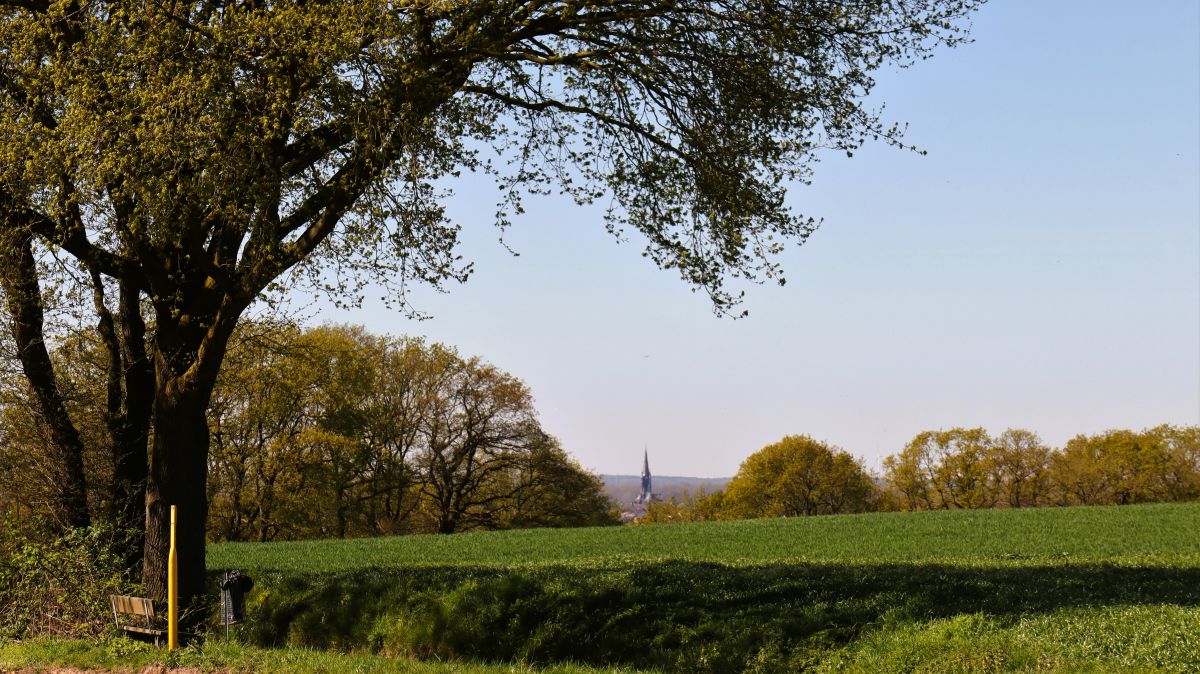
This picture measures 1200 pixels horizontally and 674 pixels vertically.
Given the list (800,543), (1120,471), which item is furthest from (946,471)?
(800,543)

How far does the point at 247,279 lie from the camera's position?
13961 mm

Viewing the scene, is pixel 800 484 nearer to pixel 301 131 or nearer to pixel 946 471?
pixel 946 471

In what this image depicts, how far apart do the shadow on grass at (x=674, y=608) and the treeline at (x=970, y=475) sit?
2268 inches

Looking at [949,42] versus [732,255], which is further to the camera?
[732,255]

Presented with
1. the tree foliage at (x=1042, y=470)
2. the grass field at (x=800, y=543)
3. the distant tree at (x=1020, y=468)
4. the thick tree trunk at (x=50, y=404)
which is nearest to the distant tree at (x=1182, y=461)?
the tree foliage at (x=1042, y=470)

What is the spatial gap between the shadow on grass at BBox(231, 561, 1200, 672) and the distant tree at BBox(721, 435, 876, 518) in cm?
5724

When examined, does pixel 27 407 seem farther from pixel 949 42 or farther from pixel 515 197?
pixel 949 42

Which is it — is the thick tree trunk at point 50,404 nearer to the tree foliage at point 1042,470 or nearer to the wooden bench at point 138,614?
the wooden bench at point 138,614

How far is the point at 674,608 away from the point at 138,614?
7.38 metres

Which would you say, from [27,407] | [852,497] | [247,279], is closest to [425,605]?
[247,279]

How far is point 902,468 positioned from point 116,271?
70.3 m

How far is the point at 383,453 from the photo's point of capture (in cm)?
5419

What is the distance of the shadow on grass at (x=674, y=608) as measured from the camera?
39.1ft

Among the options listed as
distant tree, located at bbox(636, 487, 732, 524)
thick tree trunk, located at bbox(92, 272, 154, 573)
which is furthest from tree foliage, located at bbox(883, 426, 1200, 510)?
thick tree trunk, located at bbox(92, 272, 154, 573)
